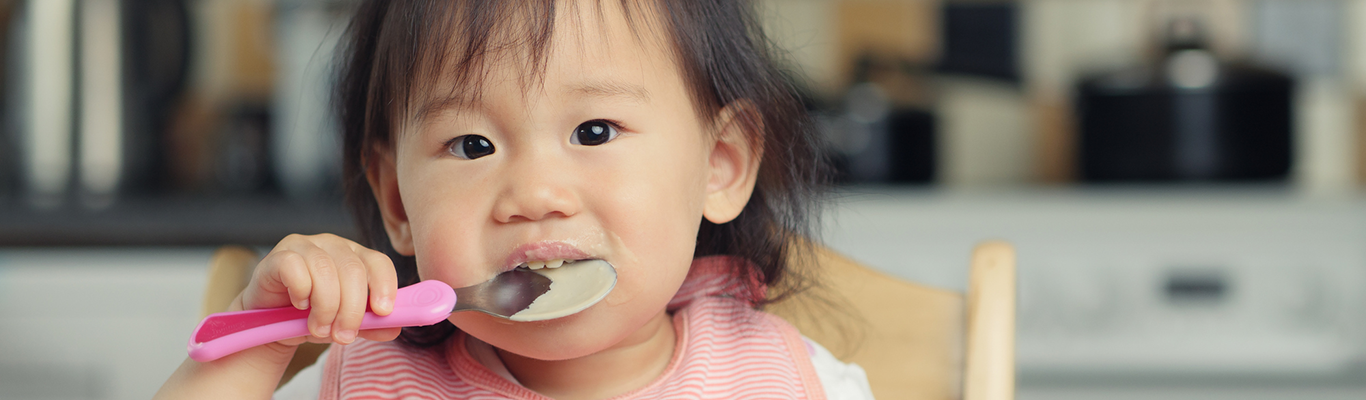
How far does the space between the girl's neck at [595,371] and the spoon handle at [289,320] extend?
0.54 ft

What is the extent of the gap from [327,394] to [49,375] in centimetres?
88

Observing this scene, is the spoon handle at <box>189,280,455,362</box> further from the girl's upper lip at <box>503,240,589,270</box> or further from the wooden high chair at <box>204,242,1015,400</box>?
the wooden high chair at <box>204,242,1015,400</box>

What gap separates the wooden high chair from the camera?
0.66 meters

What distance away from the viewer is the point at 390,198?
2.04 ft

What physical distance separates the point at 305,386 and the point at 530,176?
0.28 metres

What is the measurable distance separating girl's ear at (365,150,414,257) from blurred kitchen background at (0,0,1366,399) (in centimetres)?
54

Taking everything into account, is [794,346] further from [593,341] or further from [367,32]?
[367,32]

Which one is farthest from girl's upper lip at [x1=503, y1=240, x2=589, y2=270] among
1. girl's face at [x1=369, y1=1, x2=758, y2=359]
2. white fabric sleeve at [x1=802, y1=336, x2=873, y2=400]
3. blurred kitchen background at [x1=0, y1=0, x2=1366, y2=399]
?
blurred kitchen background at [x1=0, y1=0, x2=1366, y2=399]

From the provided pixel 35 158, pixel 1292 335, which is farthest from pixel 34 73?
pixel 1292 335

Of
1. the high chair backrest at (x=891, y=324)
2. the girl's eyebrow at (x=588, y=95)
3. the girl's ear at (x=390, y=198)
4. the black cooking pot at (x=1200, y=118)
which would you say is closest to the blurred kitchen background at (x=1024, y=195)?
the black cooking pot at (x=1200, y=118)

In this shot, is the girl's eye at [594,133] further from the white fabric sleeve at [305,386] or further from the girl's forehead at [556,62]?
the white fabric sleeve at [305,386]

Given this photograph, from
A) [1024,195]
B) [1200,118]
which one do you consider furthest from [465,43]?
[1200,118]

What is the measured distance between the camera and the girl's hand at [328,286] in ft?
1.49

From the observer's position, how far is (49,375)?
4.21ft
